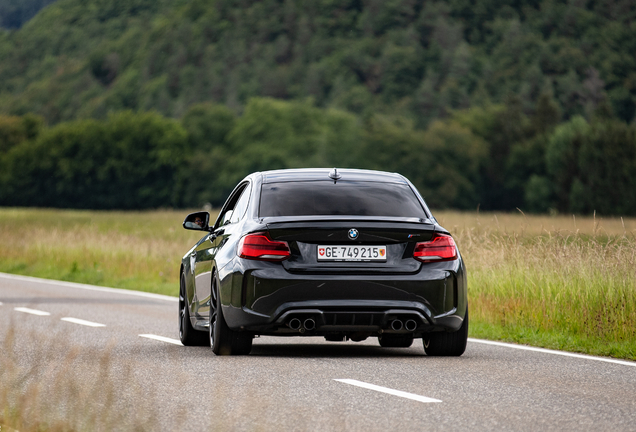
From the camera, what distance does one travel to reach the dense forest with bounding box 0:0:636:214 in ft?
410

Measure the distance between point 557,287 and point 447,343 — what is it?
394 centimetres

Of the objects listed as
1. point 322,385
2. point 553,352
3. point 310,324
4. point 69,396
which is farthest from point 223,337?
point 69,396

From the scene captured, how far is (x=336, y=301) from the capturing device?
9531 mm

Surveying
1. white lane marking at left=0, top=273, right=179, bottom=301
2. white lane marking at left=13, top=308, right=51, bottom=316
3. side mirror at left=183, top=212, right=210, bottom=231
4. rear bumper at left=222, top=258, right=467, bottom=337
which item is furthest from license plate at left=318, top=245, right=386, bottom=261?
white lane marking at left=0, top=273, right=179, bottom=301

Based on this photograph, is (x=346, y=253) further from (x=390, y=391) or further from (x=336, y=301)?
(x=390, y=391)

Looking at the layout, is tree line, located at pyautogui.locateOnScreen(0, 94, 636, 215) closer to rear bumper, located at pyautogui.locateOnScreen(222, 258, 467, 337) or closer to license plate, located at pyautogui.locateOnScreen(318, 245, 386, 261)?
rear bumper, located at pyautogui.locateOnScreen(222, 258, 467, 337)

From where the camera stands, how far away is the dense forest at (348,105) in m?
125

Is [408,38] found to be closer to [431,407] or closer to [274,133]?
[274,133]

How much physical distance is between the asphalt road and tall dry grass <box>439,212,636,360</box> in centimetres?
100

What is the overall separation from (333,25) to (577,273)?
168 m

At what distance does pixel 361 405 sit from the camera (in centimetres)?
738

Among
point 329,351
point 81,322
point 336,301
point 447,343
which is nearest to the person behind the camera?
point 336,301

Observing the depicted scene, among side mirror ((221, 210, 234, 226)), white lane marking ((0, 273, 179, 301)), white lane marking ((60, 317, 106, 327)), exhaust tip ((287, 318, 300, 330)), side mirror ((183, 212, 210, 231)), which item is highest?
side mirror ((221, 210, 234, 226))

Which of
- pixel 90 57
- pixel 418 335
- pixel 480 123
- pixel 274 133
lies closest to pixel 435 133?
pixel 480 123
